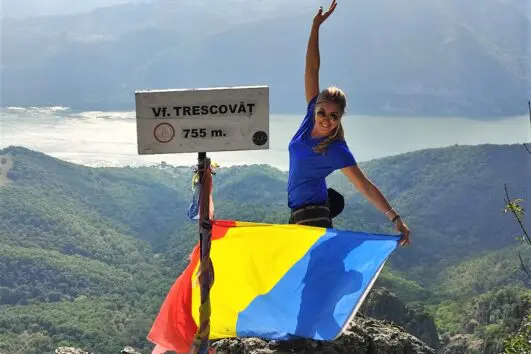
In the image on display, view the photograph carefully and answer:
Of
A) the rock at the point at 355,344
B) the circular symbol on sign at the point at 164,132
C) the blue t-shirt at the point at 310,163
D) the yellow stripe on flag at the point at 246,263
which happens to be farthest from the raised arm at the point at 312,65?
the rock at the point at 355,344

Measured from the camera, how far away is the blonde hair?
214 inches

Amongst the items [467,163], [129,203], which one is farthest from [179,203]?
[467,163]

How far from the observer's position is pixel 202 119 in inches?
201

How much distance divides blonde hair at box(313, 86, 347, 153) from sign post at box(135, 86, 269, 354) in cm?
53

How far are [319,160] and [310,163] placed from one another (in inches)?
3.3

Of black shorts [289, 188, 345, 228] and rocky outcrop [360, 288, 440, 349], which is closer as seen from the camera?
black shorts [289, 188, 345, 228]

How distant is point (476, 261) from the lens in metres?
113

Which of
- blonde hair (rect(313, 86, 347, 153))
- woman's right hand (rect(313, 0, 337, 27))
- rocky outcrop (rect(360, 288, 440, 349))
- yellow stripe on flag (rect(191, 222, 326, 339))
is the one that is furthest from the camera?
rocky outcrop (rect(360, 288, 440, 349))

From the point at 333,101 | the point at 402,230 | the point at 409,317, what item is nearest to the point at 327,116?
the point at 333,101

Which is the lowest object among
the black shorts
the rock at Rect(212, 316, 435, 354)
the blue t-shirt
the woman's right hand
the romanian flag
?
the rock at Rect(212, 316, 435, 354)

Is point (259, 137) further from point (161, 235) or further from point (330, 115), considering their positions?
point (161, 235)

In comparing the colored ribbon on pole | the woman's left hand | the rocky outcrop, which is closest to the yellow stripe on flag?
the colored ribbon on pole

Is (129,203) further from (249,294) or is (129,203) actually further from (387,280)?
(249,294)

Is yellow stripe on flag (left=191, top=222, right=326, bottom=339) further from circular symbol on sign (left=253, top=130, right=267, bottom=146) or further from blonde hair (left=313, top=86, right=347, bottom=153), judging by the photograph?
circular symbol on sign (left=253, top=130, right=267, bottom=146)
